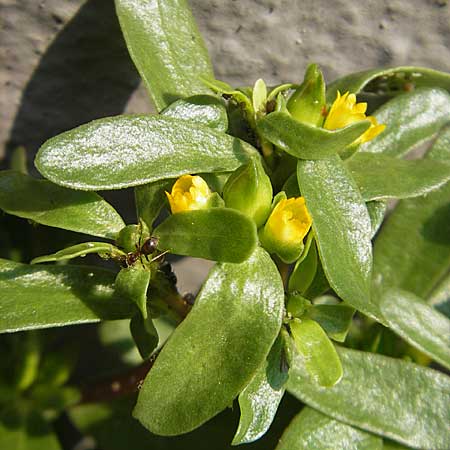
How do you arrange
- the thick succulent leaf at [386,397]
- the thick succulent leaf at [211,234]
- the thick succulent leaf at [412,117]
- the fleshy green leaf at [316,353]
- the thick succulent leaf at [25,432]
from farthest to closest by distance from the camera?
the thick succulent leaf at [25,432] < the thick succulent leaf at [412,117] < the thick succulent leaf at [386,397] < the fleshy green leaf at [316,353] < the thick succulent leaf at [211,234]

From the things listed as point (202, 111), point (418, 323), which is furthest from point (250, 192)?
point (418, 323)

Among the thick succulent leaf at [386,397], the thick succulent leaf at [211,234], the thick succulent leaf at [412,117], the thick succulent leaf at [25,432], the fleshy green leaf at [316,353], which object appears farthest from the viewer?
the thick succulent leaf at [25,432]

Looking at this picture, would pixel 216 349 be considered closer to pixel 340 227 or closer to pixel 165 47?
pixel 340 227

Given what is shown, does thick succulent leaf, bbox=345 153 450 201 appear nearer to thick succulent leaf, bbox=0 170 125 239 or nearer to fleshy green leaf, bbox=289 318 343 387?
fleshy green leaf, bbox=289 318 343 387

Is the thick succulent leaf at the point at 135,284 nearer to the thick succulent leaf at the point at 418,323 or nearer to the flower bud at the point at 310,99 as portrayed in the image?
the flower bud at the point at 310,99

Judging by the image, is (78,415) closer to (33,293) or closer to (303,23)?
(33,293)

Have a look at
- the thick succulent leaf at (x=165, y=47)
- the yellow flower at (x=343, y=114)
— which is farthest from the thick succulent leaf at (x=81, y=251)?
the yellow flower at (x=343, y=114)

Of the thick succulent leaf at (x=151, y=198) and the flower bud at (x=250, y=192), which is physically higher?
the flower bud at (x=250, y=192)

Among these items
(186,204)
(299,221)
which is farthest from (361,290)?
(186,204)
